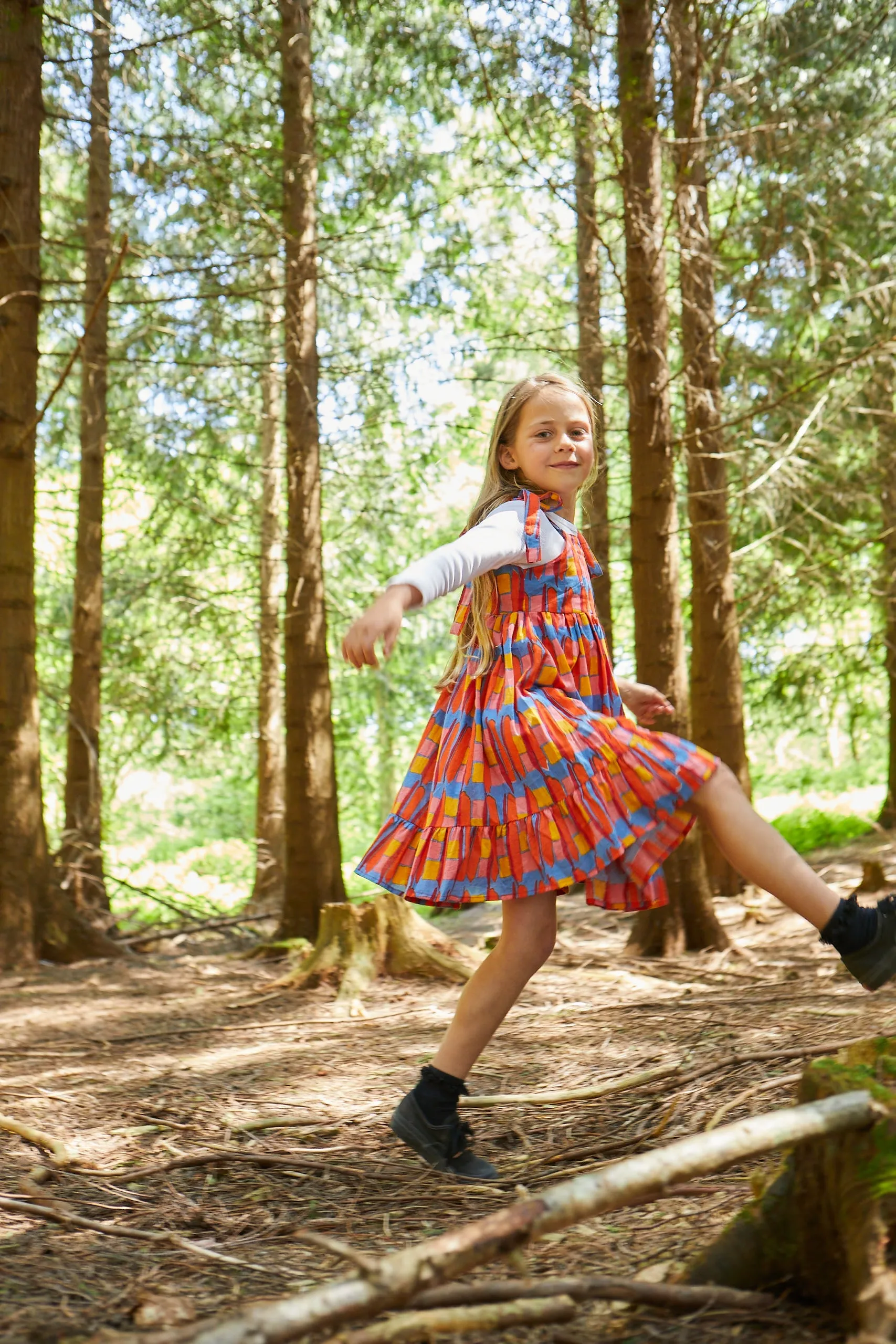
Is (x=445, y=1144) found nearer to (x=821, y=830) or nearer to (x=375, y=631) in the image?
(x=375, y=631)

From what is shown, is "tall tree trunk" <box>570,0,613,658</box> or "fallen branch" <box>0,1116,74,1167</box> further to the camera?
"tall tree trunk" <box>570,0,613,658</box>

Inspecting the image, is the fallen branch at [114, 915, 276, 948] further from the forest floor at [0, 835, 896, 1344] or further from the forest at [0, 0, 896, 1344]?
the forest floor at [0, 835, 896, 1344]

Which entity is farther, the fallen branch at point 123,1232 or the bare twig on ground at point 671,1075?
the bare twig on ground at point 671,1075

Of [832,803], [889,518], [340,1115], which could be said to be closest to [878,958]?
[340,1115]

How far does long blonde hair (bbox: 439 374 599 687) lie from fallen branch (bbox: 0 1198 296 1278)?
4.99ft

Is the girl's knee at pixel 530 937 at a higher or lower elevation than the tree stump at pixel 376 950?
higher

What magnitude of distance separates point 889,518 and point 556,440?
7582 mm

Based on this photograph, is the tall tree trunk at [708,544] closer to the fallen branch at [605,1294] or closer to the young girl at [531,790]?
the young girl at [531,790]

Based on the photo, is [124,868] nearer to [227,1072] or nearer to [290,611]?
[290,611]

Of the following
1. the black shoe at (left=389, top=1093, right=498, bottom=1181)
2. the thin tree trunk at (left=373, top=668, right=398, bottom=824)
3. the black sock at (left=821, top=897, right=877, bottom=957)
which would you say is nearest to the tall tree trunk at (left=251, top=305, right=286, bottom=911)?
the thin tree trunk at (left=373, top=668, right=398, bottom=824)

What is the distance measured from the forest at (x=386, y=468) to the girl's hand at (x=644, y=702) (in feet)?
3.51

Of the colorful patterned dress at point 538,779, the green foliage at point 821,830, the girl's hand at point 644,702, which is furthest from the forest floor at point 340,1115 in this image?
the green foliage at point 821,830

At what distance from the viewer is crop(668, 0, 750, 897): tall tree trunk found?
758cm

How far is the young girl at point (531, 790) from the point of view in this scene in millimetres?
2734
